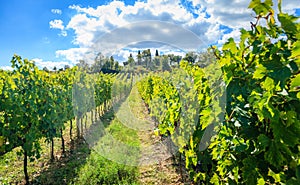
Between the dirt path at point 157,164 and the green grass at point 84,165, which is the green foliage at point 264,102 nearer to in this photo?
the dirt path at point 157,164

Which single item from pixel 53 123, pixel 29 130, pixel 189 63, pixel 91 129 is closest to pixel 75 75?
pixel 91 129

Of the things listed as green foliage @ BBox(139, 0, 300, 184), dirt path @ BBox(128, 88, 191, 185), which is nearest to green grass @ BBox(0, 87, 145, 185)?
dirt path @ BBox(128, 88, 191, 185)

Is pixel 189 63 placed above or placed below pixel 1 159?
above

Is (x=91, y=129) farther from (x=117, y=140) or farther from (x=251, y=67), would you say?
(x=251, y=67)

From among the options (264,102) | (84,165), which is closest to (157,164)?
(84,165)

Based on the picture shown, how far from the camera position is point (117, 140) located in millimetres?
9734

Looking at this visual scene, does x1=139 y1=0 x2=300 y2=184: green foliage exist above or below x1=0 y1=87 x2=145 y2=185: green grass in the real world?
above

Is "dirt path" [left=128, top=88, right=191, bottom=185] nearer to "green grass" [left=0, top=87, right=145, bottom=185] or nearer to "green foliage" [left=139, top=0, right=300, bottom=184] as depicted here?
"green grass" [left=0, top=87, right=145, bottom=185]

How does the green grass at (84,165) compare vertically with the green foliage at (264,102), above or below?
below

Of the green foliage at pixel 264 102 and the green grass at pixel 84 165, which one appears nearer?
the green foliage at pixel 264 102

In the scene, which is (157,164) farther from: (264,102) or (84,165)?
(264,102)

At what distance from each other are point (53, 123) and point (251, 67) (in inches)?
248

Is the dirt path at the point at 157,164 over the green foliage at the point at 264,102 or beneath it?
beneath

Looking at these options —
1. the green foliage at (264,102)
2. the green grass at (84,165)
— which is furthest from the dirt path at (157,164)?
the green foliage at (264,102)
